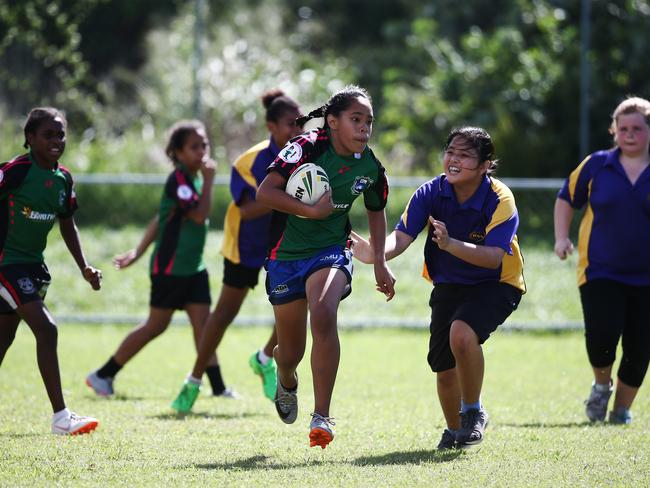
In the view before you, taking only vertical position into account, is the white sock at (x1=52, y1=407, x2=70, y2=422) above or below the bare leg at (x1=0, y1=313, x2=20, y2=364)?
below

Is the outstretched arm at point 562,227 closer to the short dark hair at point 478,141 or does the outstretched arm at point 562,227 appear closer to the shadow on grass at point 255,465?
the short dark hair at point 478,141

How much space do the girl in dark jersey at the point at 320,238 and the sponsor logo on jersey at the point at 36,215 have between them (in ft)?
5.02

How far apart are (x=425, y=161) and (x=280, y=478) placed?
49.6 feet

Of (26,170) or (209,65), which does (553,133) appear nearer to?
(209,65)

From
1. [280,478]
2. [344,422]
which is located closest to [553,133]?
[344,422]

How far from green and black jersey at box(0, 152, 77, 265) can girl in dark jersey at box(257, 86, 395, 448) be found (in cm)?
153

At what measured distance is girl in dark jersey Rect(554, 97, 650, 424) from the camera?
23.3ft

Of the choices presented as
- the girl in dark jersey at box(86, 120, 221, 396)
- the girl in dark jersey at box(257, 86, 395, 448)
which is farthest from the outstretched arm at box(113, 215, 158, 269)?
the girl in dark jersey at box(257, 86, 395, 448)

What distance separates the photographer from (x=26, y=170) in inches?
254

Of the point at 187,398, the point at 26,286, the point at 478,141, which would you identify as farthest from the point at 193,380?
the point at 478,141

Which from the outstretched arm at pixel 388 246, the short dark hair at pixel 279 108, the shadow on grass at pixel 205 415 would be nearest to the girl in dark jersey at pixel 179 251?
the short dark hair at pixel 279 108

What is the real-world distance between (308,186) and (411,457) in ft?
5.17

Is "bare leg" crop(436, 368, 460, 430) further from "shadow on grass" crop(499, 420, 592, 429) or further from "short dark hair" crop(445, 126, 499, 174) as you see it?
"short dark hair" crop(445, 126, 499, 174)

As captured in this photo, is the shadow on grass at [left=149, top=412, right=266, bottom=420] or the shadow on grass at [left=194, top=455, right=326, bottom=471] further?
the shadow on grass at [left=149, top=412, right=266, bottom=420]
